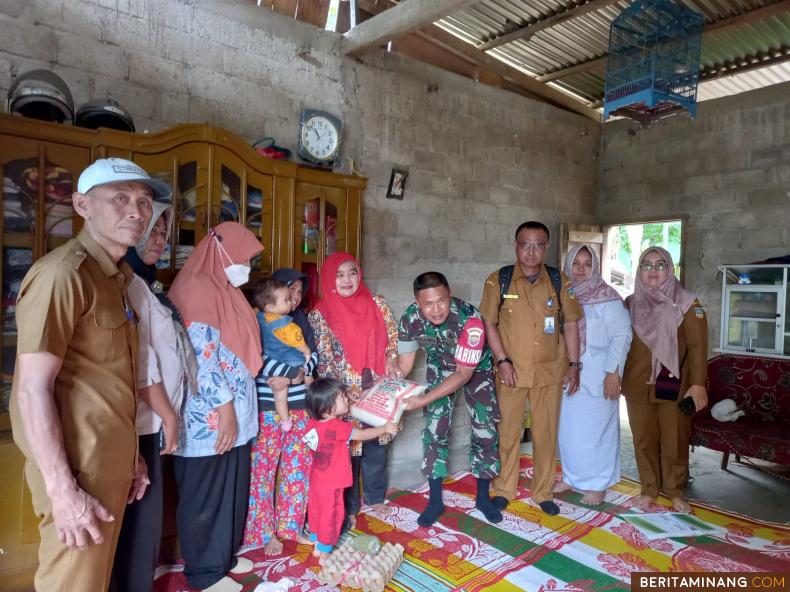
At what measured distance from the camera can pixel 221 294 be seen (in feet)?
6.99

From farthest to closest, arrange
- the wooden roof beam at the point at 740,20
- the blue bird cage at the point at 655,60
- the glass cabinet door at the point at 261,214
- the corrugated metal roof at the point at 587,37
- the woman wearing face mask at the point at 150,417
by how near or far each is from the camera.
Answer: the corrugated metal roof at the point at 587,37 → the wooden roof beam at the point at 740,20 → the blue bird cage at the point at 655,60 → the glass cabinet door at the point at 261,214 → the woman wearing face mask at the point at 150,417

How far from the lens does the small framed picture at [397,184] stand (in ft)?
11.9

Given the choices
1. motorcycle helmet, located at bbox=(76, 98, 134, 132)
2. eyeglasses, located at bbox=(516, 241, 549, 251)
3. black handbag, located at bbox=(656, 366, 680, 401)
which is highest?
motorcycle helmet, located at bbox=(76, 98, 134, 132)

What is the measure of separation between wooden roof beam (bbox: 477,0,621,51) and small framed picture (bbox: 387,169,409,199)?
1.61m

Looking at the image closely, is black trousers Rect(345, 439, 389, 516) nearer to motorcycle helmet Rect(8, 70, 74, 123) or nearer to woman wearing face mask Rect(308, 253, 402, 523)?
woman wearing face mask Rect(308, 253, 402, 523)

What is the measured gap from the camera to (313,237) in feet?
9.34

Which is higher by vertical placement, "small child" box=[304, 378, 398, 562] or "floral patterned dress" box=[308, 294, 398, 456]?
"floral patterned dress" box=[308, 294, 398, 456]

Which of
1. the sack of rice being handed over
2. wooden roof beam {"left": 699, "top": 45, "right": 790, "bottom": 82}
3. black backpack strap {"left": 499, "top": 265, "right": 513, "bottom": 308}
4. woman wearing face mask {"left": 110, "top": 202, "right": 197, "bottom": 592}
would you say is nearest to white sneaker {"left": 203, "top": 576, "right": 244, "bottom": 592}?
woman wearing face mask {"left": 110, "top": 202, "right": 197, "bottom": 592}

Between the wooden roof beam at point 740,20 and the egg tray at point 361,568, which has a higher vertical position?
the wooden roof beam at point 740,20

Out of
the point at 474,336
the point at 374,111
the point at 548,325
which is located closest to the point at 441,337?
the point at 474,336

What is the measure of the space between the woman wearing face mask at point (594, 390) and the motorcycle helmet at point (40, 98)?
269 cm

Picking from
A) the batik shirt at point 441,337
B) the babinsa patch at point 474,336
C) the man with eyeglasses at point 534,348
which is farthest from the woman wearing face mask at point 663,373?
the babinsa patch at point 474,336

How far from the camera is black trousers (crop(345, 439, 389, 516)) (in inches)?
112

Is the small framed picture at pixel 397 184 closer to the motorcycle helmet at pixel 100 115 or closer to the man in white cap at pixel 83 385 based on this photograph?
the motorcycle helmet at pixel 100 115
